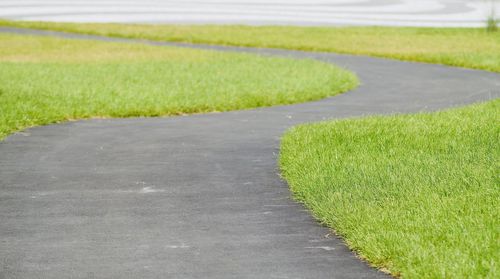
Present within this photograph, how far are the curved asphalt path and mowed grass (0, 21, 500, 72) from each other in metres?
17.0

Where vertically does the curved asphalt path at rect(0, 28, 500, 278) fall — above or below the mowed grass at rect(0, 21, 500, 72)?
above

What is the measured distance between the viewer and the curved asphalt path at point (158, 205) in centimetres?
839

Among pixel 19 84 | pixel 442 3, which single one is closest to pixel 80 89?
pixel 19 84

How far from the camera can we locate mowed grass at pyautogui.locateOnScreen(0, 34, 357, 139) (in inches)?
790

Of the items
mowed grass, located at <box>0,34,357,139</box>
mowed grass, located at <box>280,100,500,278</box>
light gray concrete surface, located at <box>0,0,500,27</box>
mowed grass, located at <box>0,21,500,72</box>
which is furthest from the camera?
light gray concrete surface, located at <box>0,0,500,27</box>

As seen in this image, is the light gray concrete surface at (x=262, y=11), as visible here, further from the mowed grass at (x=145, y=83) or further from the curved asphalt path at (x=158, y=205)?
the curved asphalt path at (x=158, y=205)

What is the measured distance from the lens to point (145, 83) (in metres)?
25.8

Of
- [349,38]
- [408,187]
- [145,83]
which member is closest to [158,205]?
[408,187]

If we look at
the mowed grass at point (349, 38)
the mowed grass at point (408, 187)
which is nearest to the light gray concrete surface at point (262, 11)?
the mowed grass at point (349, 38)

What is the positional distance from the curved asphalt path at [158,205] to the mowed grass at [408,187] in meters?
0.27

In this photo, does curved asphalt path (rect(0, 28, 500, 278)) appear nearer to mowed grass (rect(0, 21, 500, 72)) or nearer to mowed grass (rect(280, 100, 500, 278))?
mowed grass (rect(280, 100, 500, 278))

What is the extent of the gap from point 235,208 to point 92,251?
84.8 inches

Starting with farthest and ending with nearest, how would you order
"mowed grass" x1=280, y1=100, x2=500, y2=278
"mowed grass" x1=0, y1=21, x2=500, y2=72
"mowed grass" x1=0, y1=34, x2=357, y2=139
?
"mowed grass" x1=0, y1=21, x2=500, y2=72 → "mowed grass" x1=0, y1=34, x2=357, y2=139 → "mowed grass" x1=280, y1=100, x2=500, y2=278

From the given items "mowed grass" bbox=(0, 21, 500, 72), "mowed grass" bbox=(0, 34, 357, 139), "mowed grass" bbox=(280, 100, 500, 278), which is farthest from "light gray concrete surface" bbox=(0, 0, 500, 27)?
"mowed grass" bbox=(280, 100, 500, 278)
